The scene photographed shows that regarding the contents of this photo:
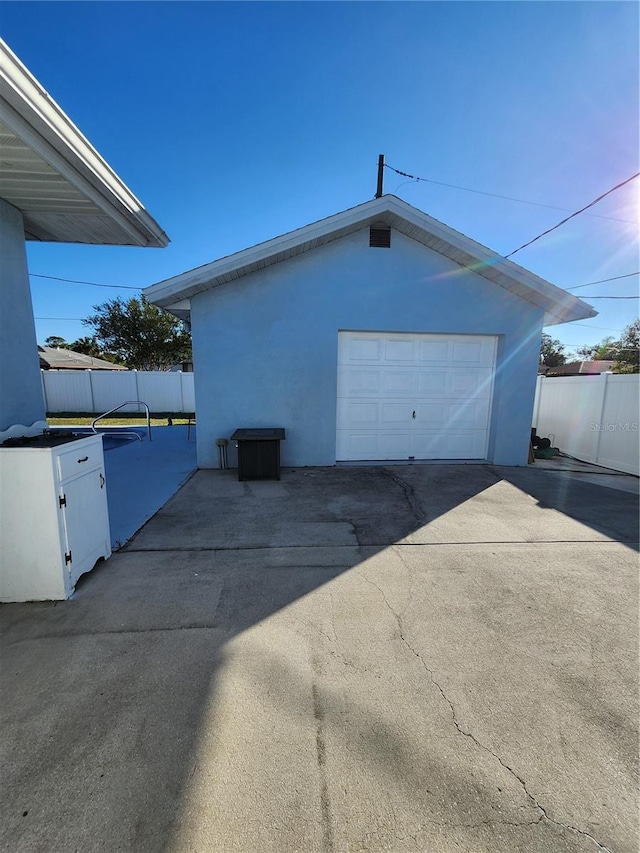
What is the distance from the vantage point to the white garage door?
22.5 ft

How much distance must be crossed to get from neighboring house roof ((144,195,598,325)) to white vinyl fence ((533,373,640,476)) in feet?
6.47

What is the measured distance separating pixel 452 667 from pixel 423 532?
6.46ft

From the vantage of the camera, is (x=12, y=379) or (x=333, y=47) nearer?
(x=12, y=379)

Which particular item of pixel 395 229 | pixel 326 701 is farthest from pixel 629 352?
pixel 326 701

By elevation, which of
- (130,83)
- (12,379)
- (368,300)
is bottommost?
(12,379)

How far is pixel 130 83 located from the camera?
5645 millimetres

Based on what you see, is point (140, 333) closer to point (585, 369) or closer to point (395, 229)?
point (395, 229)

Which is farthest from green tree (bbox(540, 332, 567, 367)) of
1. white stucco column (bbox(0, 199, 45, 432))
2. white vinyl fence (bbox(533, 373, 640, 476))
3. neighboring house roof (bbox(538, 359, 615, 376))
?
white stucco column (bbox(0, 199, 45, 432))

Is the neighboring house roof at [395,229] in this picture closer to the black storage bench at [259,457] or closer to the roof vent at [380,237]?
the roof vent at [380,237]

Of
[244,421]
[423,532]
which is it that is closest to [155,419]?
[244,421]

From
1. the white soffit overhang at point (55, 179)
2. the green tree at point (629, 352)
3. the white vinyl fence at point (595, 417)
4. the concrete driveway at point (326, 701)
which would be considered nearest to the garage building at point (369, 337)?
the white soffit overhang at point (55, 179)

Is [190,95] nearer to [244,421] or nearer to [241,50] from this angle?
[241,50]

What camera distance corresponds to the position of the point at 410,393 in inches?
277

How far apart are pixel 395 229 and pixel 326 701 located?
7139mm
